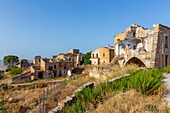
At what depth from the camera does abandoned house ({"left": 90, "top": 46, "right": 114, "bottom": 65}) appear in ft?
104

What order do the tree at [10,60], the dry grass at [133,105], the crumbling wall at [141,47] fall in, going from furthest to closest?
the tree at [10,60], the crumbling wall at [141,47], the dry grass at [133,105]

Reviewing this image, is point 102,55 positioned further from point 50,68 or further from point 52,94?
point 52,94

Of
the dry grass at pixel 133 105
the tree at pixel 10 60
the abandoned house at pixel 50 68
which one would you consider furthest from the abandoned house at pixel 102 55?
the dry grass at pixel 133 105

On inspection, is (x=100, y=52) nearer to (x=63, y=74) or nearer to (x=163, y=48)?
(x=63, y=74)

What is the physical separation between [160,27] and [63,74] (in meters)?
24.6

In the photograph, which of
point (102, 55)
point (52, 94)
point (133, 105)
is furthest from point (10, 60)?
→ point (133, 105)

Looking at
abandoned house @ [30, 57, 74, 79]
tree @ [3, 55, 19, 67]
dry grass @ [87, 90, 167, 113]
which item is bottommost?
abandoned house @ [30, 57, 74, 79]

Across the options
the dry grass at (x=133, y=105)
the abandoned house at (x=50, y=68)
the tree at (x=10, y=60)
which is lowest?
the abandoned house at (x=50, y=68)

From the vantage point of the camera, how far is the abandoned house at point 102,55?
31.8m

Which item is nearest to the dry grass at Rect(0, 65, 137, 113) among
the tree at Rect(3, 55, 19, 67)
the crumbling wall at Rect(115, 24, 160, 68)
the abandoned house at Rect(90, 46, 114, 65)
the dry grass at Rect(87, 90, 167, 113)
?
the dry grass at Rect(87, 90, 167, 113)

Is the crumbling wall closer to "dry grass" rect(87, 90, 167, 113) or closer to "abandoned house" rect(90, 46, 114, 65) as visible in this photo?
"abandoned house" rect(90, 46, 114, 65)

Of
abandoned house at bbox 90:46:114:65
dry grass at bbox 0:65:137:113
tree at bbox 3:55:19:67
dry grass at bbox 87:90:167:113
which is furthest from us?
tree at bbox 3:55:19:67

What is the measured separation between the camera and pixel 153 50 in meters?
14.1

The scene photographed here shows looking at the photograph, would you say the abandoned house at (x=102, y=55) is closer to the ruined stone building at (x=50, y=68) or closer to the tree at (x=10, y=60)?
the ruined stone building at (x=50, y=68)
